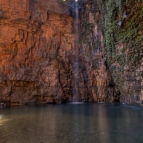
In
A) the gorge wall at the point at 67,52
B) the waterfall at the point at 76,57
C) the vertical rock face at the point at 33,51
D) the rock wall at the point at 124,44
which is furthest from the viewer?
the waterfall at the point at 76,57

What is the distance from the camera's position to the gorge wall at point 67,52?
16.4 metres

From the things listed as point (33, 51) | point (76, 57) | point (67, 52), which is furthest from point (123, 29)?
point (33, 51)

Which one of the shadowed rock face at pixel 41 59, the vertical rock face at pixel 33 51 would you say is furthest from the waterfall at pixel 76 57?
the vertical rock face at pixel 33 51

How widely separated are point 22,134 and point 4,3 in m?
15.3

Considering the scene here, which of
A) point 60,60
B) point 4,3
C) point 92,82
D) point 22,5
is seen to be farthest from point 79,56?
point 4,3

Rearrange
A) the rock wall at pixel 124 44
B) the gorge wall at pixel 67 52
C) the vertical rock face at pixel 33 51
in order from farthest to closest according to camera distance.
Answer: the vertical rock face at pixel 33 51 → the gorge wall at pixel 67 52 → the rock wall at pixel 124 44

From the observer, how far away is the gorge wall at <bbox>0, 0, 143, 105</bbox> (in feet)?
53.9

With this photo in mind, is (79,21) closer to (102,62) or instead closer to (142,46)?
(102,62)

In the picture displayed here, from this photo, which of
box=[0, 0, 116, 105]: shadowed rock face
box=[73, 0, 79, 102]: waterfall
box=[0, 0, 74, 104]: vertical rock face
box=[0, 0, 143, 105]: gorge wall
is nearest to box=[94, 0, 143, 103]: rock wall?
box=[0, 0, 143, 105]: gorge wall

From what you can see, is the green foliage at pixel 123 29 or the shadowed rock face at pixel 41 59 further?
the shadowed rock face at pixel 41 59

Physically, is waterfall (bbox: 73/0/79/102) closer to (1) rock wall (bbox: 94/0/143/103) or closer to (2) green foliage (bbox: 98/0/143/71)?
(1) rock wall (bbox: 94/0/143/103)

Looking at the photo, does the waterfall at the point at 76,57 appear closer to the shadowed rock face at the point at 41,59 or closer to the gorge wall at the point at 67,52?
the gorge wall at the point at 67,52

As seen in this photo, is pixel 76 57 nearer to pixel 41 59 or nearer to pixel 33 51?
pixel 41 59

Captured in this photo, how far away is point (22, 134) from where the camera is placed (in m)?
6.21
